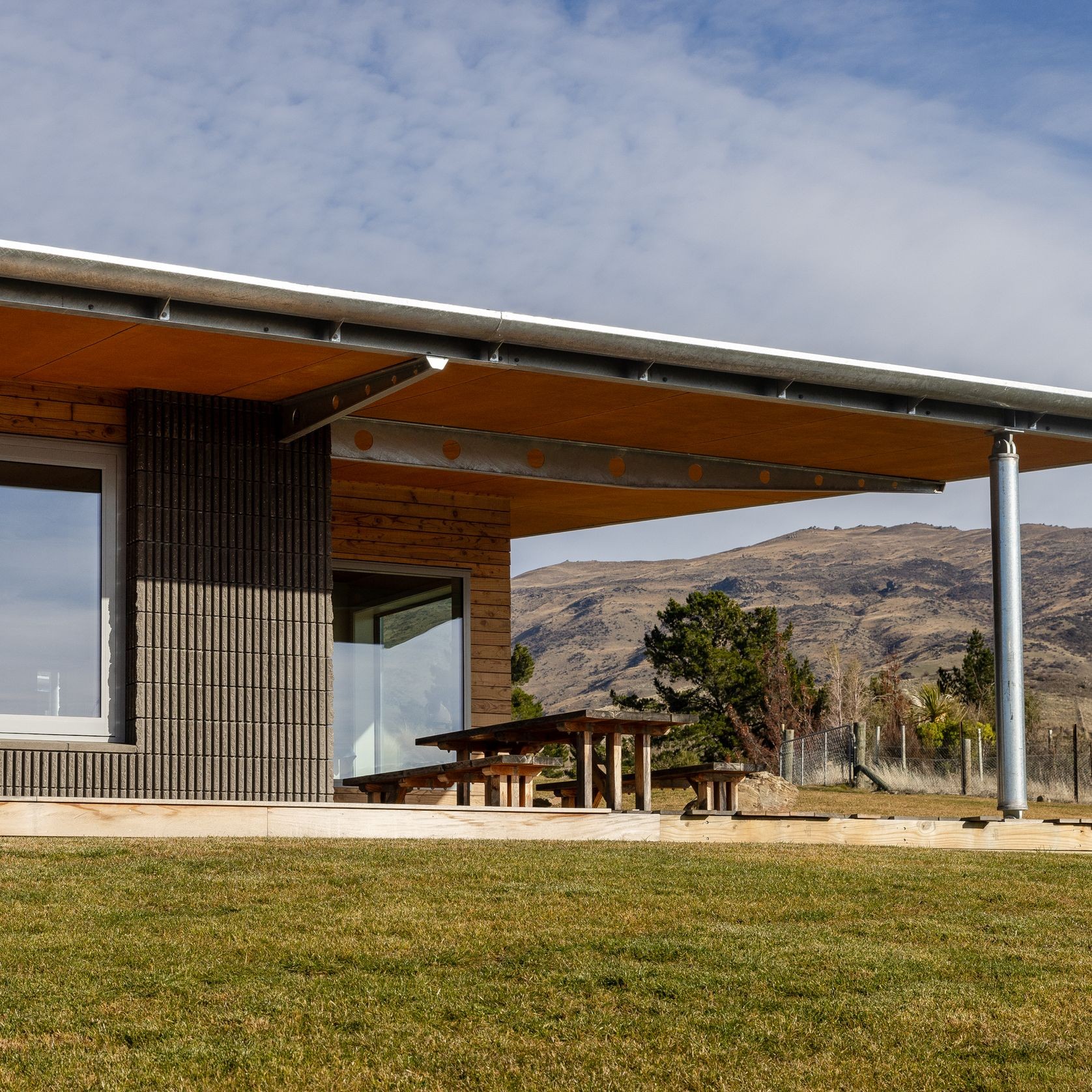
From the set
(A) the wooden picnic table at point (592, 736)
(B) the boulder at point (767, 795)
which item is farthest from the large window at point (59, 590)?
(B) the boulder at point (767, 795)

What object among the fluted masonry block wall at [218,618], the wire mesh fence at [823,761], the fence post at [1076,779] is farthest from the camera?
the wire mesh fence at [823,761]

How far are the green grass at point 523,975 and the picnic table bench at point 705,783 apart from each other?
3.17 m

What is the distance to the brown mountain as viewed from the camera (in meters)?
83.5

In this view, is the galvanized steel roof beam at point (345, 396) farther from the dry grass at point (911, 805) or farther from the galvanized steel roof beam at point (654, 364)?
the dry grass at point (911, 805)

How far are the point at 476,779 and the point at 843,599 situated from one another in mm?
91352

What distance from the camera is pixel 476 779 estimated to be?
10.4m

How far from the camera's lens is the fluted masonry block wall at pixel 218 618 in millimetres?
9023

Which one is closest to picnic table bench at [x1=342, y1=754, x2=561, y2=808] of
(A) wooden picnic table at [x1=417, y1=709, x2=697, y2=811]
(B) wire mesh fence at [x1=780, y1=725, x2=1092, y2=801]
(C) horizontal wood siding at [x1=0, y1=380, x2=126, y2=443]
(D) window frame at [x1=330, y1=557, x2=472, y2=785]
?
(A) wooden picnic table at [x1=417, y1=709, x2=697, y2=811]

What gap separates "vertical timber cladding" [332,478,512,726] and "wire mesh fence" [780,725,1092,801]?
9312 millimetres

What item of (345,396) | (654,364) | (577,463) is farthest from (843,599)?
(345,396)

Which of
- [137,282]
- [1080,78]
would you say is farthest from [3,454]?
[1080,78]

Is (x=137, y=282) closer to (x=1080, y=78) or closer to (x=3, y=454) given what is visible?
(x=3, y=454)

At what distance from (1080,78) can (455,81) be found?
20.9 feet

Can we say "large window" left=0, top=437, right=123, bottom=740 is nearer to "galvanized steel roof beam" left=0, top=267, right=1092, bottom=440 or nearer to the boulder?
"galvanized steel roof beam" left=0, top=267, right=1092, bottom=440
